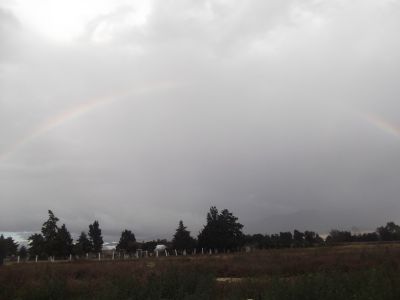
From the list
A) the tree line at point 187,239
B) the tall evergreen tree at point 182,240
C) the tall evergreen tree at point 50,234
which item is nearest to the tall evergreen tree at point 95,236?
the tree line at point 187,239

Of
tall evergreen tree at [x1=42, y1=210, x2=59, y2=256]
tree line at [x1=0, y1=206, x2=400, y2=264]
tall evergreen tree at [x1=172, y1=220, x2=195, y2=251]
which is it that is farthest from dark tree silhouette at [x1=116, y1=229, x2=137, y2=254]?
tall evergreen tree at [x1=42, y1=210, x2=59, y2=256]

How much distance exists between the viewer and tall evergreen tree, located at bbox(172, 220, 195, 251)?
115 m

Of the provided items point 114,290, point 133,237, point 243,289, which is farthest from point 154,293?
point 133,237

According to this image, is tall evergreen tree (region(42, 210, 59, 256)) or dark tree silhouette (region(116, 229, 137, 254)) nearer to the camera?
tall evergreen tree (region(42, 210, 59, 256))

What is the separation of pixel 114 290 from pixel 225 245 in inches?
3777

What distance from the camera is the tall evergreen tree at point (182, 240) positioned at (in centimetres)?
11519

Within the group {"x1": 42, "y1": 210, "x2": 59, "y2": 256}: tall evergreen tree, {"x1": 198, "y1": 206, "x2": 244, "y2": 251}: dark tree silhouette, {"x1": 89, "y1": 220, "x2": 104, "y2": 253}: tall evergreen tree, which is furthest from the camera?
{"x1": 89, "y1": 220, "x2": 104, "y2": 253}: tall evergreen tree

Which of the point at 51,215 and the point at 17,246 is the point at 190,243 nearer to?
the point at 51,215

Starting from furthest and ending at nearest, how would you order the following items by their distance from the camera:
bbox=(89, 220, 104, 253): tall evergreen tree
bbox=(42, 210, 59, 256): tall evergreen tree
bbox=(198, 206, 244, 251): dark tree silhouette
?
bbox=(89, 220, 104, 253): tall evergreen tree → bbox=(198, 206, 244, 251): dark tree silhouette → bbox=(42, 210, 59, 256): tall evergreen tree

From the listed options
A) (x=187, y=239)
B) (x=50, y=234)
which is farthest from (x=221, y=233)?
(x=50, y=234)

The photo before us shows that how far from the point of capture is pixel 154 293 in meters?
16.0

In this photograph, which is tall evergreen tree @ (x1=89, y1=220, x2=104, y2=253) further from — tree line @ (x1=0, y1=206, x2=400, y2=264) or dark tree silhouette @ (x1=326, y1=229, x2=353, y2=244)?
dark tree silhouette @ (x1=326, y1=229, x2=353, y2=244)

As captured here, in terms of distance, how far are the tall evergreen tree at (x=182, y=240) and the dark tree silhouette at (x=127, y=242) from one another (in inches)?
1186

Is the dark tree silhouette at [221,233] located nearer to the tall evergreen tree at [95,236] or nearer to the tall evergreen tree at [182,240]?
the tall evergreen tree at [182,240]
